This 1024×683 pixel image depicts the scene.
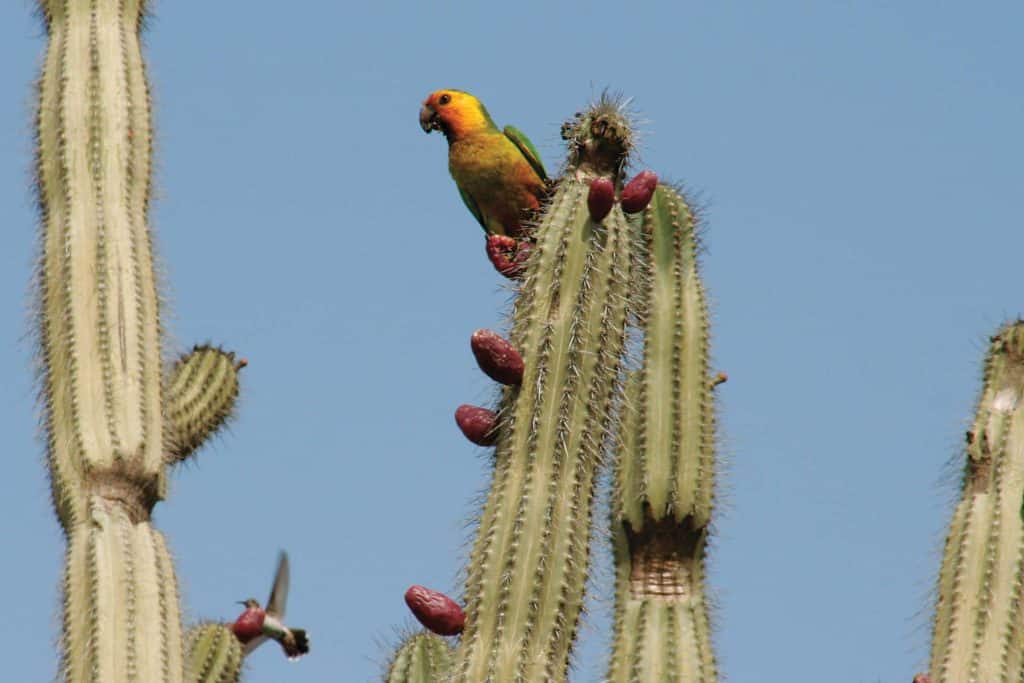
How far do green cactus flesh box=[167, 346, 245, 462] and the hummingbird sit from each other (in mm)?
758

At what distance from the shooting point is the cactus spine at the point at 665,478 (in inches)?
279

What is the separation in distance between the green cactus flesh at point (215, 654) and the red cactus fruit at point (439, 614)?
8.01ft

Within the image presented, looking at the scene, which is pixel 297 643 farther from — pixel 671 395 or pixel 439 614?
pixel 439 614

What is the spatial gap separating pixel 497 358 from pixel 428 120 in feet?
11.0

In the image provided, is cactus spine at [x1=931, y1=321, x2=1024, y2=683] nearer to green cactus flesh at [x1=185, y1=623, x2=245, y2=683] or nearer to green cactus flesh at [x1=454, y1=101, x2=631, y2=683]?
green cactus flesh at [x1=454, y1=101, x2=631, y2=683]

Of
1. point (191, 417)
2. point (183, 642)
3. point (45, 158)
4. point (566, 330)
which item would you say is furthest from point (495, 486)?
point (191, 417)

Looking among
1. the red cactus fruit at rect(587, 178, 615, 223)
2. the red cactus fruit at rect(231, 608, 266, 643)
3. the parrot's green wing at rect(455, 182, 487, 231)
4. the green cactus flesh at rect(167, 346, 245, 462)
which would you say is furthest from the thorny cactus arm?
the red cactus fruit at rect(231, 608, 266, 643)

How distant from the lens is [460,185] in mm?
8352

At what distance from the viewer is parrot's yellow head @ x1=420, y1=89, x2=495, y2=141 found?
8562mm

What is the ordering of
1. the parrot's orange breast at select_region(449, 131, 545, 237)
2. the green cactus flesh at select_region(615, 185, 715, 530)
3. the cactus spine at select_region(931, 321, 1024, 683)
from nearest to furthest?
the cactus spine at select_region(931, 321, 1024, 683) < the green cactus flesh at select_region(615, 185, 715, 530) < the parrot's orange breast at select_region(449, 131, 545, 237)

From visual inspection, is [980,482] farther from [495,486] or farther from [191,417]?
[191,417]

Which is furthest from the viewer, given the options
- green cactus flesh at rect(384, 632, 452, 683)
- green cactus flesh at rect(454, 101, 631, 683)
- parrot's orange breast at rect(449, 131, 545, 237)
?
parrot's orange breast at rect(449, 131, 545, 237)

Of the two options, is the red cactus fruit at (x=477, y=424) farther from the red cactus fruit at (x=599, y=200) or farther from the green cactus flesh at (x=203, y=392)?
the green cactus flesh at (x=203, y=392)

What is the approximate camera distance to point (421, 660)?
6.75 metres
